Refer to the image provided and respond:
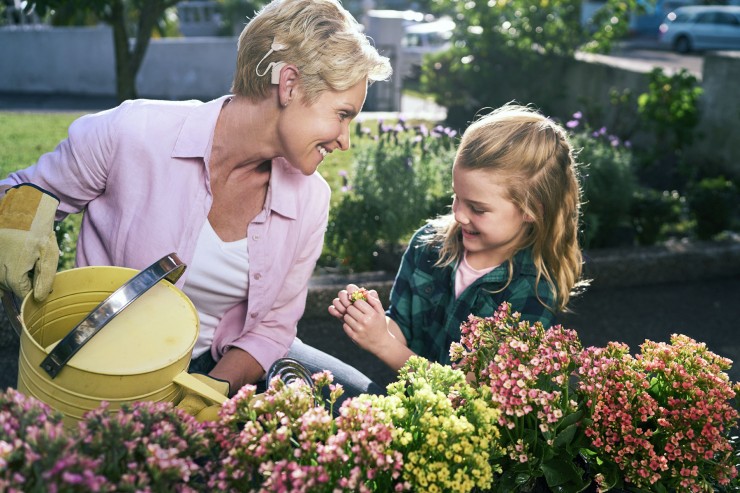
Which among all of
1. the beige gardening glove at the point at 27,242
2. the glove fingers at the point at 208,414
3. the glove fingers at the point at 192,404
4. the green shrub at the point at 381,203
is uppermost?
the beige gardening glove at the point at 27,242

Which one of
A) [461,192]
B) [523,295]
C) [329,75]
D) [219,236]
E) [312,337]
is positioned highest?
[329,75]

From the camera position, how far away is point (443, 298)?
2408 mm

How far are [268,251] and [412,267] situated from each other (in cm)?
46

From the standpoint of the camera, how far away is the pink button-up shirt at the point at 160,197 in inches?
84.0

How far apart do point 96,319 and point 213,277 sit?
1006 millimetres

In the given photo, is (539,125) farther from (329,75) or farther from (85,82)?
(85,82)

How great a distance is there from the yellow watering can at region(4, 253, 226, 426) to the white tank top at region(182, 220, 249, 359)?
736 millimetres

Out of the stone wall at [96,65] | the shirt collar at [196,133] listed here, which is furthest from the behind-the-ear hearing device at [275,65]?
the stone wall at [96,65]

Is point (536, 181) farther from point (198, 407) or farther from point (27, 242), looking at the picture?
point (27, 242)

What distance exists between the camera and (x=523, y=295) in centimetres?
226

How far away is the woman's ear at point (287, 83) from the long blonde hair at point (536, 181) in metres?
0.50

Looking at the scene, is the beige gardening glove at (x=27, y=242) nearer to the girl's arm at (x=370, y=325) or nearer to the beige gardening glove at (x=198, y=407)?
the beige gardening glove at (x=198, y=407)

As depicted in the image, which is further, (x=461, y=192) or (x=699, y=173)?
(x=699, y=173)

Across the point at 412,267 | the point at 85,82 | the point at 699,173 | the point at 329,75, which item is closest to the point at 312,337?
the point at 412,267
